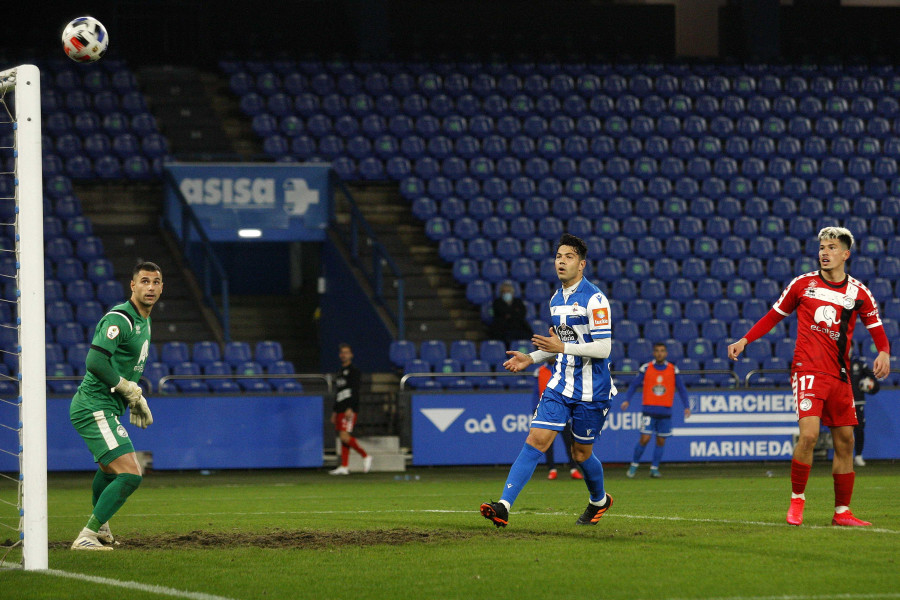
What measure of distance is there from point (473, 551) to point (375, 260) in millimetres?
15235

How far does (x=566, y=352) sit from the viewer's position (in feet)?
27.8

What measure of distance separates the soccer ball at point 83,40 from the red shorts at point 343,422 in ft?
30.4

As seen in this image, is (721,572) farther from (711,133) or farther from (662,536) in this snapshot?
(711,133)

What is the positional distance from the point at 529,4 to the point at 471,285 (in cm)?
1156

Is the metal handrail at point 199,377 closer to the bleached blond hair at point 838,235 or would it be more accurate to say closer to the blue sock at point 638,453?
the blue sock at point 638,453

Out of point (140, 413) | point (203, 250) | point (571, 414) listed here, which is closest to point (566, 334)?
point (571, 414)

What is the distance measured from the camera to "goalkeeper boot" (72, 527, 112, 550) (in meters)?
8.02

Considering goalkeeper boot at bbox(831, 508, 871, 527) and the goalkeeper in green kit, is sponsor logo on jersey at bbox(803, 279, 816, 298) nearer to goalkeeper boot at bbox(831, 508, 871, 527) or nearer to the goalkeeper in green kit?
goalkeeper boot at bbox(831, 508, 871, 527)

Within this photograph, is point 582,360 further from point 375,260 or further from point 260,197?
point 260,197

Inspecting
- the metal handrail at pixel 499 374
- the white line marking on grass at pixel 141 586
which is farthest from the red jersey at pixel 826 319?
the metal handrail at pixel 499 374

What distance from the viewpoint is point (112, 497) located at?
26.3 ft

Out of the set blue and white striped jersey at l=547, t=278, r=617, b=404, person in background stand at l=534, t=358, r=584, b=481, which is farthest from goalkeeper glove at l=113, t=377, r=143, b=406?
person in background stand at l=534, t=358, r=584, b=481

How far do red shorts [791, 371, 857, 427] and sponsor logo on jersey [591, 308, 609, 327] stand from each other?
157 cm

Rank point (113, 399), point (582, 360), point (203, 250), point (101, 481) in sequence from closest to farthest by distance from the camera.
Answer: point (113, 399) < point (101, 481) < point (582, 360) < point (203, 250)
